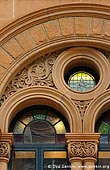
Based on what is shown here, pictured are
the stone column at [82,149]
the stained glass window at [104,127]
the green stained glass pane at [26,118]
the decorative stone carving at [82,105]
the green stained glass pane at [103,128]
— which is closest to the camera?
the stone column at [82,149]

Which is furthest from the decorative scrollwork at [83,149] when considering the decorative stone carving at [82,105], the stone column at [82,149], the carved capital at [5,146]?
the carved capital at [5,146]

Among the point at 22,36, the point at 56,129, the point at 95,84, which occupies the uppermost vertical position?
the point at 22,36

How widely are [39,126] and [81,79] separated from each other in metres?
1.42

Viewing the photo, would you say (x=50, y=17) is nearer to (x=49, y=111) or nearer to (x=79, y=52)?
(x=79, y=52)

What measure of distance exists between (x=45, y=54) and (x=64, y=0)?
1.28 metres

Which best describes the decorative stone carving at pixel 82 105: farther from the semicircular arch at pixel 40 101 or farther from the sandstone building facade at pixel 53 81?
the semicircular arch at pixel 40 101

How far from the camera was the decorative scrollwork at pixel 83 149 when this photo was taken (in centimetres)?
1477

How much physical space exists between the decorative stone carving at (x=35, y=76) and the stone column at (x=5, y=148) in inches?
31.7

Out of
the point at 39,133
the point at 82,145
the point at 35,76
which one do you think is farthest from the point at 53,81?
the point at 82,145

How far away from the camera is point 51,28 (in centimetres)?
1580

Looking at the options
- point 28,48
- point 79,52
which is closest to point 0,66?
point 28,48

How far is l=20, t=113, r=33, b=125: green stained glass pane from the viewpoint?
1570 centimetres

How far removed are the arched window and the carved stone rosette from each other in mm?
410

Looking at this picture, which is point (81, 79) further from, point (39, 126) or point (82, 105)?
point (39, 126)
